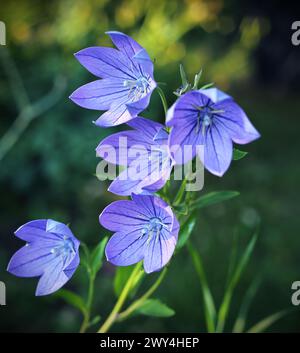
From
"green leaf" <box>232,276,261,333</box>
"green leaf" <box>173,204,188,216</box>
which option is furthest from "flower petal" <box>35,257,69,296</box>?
"green leaf" <box>232,276,261,333</box>

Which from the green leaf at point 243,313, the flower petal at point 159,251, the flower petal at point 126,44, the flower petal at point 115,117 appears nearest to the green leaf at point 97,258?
the flower petal at point 159,251

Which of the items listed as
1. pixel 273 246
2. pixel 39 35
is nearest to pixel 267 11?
pixel 39 35

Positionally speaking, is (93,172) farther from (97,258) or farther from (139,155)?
(139,155)

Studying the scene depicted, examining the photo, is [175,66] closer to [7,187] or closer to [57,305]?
[7,187]

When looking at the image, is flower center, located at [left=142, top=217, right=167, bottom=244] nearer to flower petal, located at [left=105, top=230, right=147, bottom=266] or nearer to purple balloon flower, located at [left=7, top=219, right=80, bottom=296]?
flower petal, located at [left=105, top=230, right=147, bottom=266]

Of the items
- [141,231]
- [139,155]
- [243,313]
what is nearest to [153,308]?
[141,231]
